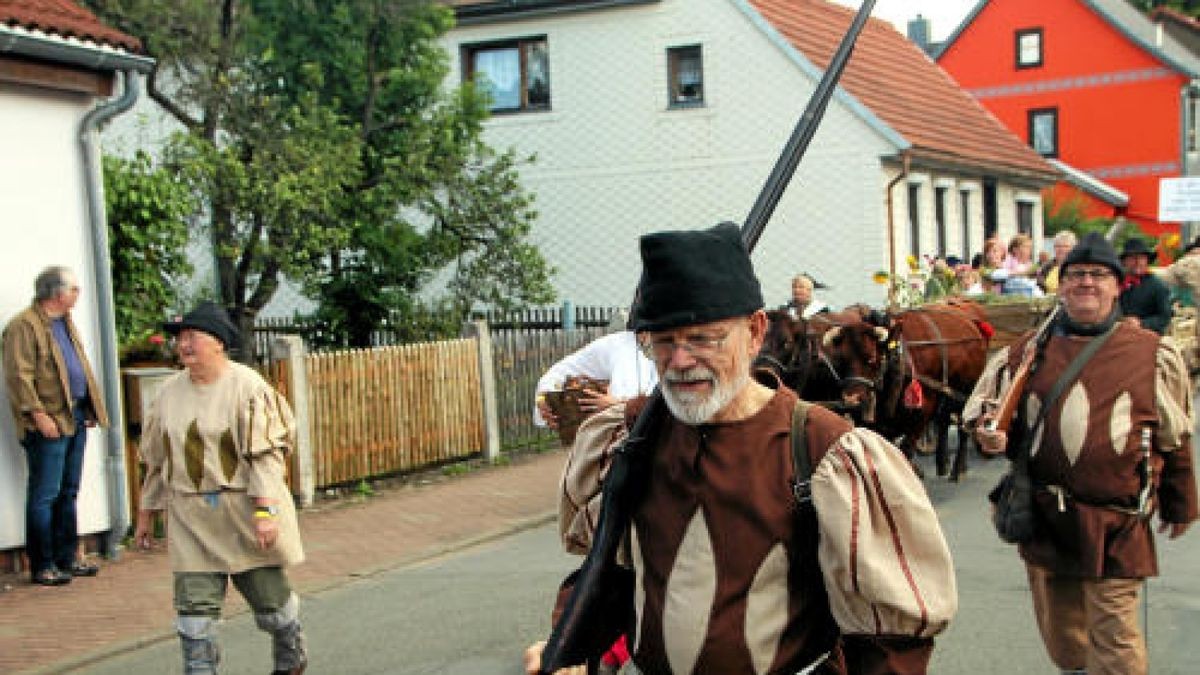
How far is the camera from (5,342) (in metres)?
9.94

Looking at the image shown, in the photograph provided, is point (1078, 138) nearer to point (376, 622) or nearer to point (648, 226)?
point (648, 226)

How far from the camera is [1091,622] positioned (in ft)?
18.1

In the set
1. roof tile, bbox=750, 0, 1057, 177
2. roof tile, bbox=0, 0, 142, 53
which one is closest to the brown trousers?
roof tile, bbox=0, 0, 142, 53

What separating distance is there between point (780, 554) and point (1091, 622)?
2.93m

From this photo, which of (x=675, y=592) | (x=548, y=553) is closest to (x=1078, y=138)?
(x=548, y=553)

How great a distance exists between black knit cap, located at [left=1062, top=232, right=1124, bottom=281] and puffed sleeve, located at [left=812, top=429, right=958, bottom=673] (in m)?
3.01

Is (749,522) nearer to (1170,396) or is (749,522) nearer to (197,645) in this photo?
(1170,396)

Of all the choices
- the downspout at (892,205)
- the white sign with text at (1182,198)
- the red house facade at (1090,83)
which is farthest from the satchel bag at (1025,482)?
the red house facade at (1090,83)

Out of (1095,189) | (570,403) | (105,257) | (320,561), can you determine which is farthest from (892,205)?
(1095,189)

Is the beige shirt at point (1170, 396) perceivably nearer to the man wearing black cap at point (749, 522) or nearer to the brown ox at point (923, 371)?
the man wearing black cap at point (749, 522)

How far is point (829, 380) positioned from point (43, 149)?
6238mm

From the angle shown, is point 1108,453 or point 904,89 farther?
point 904,89

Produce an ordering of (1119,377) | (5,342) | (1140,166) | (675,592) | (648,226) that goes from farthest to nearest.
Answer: (1140,166) < (648,226) < (5,342) < (1119,377) < (675,592)

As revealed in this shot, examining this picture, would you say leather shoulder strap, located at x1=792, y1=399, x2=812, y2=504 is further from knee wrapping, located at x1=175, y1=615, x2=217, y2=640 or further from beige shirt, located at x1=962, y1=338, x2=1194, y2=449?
knee wrapping, located at x1=175, y1=615, x2=217, y2=640
